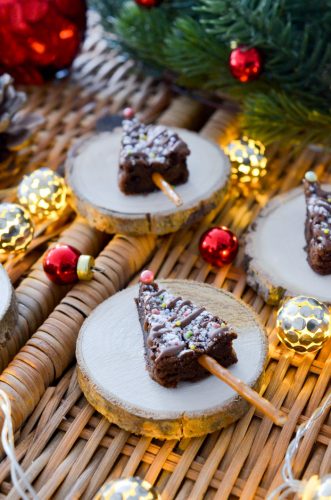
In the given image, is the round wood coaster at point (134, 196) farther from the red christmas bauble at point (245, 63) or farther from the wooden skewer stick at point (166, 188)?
the red christmas bauble at point (245, 63)

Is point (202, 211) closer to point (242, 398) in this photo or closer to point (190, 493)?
point (242, 398)

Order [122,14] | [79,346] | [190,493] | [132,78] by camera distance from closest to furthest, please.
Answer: [190,493] < [79,346] < [122,14] < [132,78]

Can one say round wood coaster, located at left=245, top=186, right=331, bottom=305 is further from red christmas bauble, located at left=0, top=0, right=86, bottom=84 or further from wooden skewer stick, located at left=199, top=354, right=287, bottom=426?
red christmas bauble, located at left=0, top=0, right=86, bottom=84

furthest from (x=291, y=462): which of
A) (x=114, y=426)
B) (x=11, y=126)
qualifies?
(x=11, y=126)

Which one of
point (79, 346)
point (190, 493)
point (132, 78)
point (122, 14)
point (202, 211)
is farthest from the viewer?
point (132, 78)

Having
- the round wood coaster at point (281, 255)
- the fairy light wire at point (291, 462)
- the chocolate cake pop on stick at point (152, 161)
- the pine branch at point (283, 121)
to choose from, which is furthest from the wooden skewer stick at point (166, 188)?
the fairy light wire at point (291, 462)

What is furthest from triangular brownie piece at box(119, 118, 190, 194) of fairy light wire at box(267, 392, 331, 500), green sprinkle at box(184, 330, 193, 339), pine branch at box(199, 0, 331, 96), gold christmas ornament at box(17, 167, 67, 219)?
fairy light wire at box(267, 392, 331, 500)

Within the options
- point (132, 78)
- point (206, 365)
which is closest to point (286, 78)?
point (132, 78)
